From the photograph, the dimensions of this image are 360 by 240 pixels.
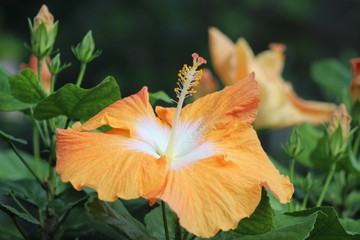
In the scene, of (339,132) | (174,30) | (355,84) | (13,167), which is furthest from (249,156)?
(174,30)

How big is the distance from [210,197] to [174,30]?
4683 mm

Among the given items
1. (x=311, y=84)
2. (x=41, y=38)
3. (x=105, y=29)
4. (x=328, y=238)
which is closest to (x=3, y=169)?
(x=41, y=38)

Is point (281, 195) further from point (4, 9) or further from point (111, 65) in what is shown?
point (4, 9)

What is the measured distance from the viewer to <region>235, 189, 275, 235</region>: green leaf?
2.98 feet

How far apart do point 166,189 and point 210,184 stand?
0.16 ft

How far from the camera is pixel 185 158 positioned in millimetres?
945

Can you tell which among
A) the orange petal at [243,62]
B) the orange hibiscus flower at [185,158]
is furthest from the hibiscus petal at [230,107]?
→ the orange petal at [243,62]

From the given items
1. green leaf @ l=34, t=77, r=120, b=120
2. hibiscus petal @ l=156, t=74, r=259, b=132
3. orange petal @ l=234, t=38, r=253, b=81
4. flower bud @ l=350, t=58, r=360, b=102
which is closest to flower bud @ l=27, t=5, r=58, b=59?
green leaf @ l=34, t=77, r=120, b=120

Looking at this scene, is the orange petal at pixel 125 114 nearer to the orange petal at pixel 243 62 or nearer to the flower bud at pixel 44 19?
the flower bud at pixel 44 19

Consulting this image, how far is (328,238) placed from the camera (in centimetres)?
97

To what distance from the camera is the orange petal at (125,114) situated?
935mm

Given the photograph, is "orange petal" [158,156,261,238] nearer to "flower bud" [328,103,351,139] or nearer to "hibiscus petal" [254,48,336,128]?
"flower bud" [328,103,351,139]

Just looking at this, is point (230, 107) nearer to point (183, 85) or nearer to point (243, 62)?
point (183, 85)

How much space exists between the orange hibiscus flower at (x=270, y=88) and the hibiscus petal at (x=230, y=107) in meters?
0.75
